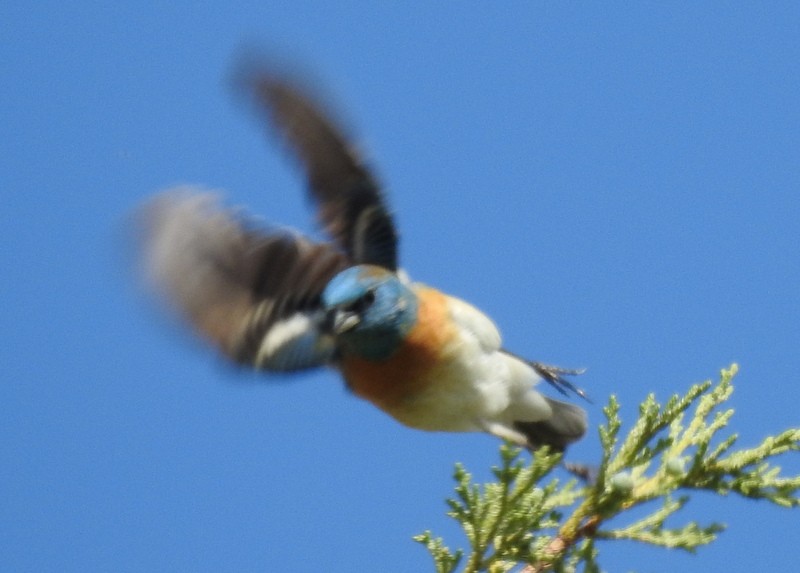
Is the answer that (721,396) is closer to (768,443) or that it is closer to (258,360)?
(768,443)

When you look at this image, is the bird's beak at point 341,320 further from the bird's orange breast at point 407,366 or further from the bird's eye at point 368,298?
the bird's orange breast at point 407,366

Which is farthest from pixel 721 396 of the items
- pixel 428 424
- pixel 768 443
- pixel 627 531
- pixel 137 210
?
pixel 137 210

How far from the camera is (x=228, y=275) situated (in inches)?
162

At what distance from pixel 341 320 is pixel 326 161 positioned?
64cm

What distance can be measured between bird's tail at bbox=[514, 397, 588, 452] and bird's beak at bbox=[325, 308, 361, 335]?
1136mm

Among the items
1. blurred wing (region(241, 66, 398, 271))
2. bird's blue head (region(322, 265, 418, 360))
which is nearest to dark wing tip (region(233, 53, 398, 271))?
blurred wing (region(241, 66, 398, 271))

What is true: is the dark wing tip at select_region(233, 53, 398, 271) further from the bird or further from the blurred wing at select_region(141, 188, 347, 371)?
the blurred wing at select_region(141, 188, 347, 371)

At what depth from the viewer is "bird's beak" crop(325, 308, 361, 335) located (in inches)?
170

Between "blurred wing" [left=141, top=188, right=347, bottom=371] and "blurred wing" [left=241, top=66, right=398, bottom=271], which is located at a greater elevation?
"blurred wing" [left=241, top=66, right=398, bottom=271]

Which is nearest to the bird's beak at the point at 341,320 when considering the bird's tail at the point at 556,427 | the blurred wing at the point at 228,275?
the blurred wing at the point at 228,275

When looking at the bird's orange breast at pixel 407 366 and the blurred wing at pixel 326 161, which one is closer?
the blurred wing at pixel 326 161

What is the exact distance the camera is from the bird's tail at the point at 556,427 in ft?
16.6

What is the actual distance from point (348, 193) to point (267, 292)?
501mm

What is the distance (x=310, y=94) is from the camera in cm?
407
